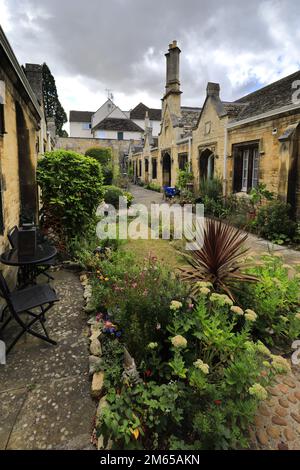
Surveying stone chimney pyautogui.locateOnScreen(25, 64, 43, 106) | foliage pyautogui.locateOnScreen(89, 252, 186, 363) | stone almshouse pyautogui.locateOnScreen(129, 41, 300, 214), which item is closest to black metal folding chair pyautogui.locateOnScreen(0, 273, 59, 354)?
foliage pyautogui.locateOnScreen(89, 252, 186, 363)

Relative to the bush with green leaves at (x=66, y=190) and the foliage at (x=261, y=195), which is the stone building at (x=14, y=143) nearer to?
the bush with green leaves at (x=66, y=190)

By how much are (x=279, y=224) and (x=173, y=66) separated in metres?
14.3

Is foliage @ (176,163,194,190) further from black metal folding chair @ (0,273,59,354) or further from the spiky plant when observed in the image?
black metal folding chair @ (0,273,59,354)

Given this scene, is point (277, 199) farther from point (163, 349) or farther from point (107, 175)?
point (107, 175)

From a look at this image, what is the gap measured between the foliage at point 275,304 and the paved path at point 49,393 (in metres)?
→ 2.24

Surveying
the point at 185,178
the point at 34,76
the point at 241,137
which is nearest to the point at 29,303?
the point at 34,76

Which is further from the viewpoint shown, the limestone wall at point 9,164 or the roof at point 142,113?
the roof at point 142,113

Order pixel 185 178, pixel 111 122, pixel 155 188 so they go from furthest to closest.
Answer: pixel 111 122 → pixel 155 188 → pixel 185 178

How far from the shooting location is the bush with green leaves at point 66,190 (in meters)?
5.87

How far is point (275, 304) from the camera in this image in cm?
336

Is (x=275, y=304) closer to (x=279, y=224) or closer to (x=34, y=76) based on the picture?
(x=279, y=224)

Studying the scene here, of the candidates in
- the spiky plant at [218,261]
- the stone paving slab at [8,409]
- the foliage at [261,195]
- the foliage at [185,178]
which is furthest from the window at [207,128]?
the stone paving slab at [8,409]

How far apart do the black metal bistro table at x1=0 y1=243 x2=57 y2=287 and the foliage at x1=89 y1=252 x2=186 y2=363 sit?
88 centimetres

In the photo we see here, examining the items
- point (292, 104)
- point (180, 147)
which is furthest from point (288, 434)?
point (180, 147)
